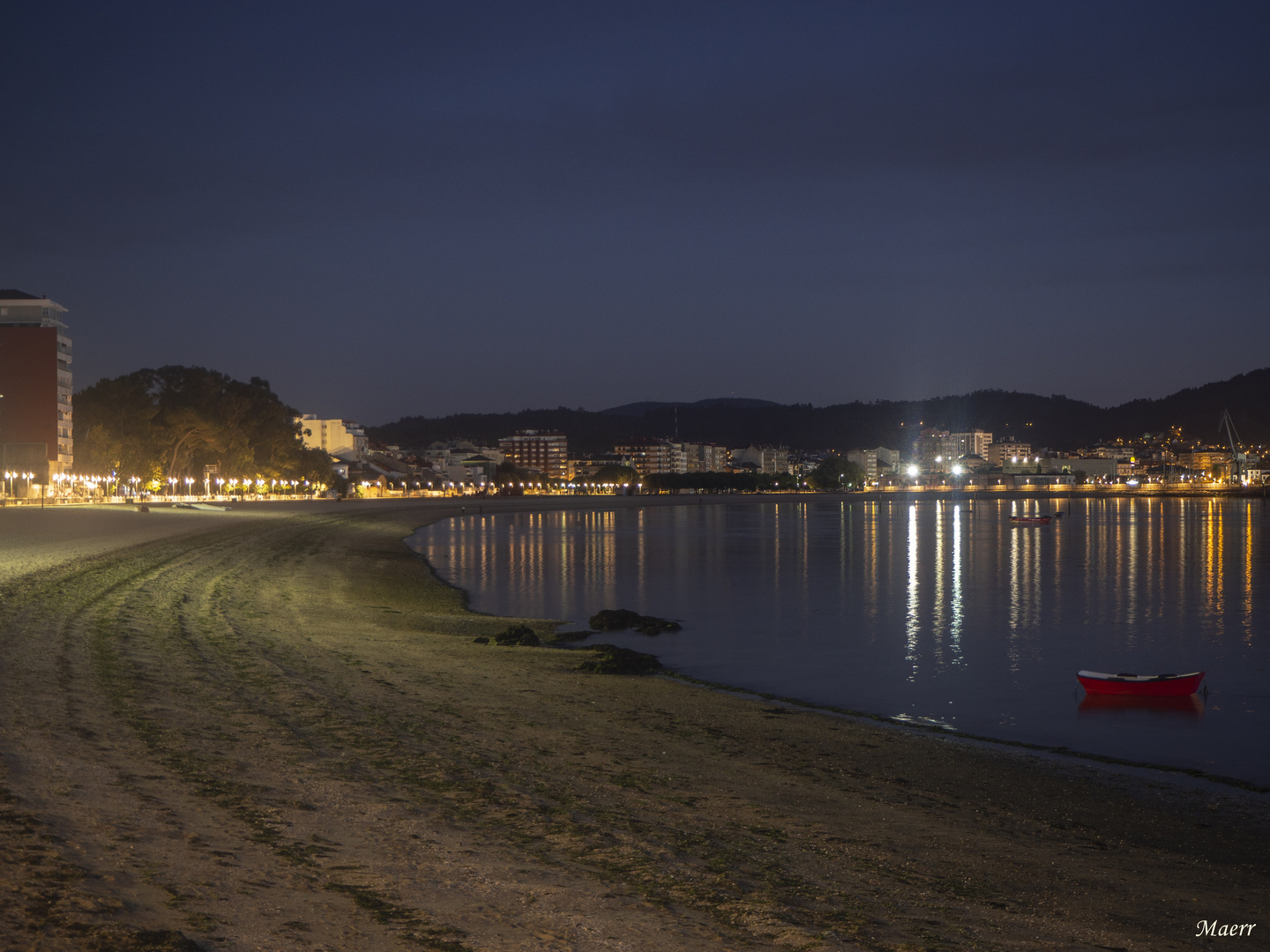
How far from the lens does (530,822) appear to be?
5871 mm

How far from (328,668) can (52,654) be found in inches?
101

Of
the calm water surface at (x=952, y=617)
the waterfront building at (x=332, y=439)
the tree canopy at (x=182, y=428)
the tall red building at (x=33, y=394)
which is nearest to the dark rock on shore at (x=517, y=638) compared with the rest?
the calm water surface at (x=952, y=617)

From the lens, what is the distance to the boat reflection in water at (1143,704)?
1184cm

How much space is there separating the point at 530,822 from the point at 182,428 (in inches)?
3026

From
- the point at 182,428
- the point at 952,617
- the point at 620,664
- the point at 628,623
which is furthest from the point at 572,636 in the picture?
the point at 182,428

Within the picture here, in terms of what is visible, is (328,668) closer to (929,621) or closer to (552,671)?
(552,671)

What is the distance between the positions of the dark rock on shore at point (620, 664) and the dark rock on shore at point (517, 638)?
160cm

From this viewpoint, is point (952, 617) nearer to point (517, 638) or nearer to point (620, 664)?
point (517, 638)

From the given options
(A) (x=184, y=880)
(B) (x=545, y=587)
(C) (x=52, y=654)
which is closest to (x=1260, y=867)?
(A) (x=184, y=880)

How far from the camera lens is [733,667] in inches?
581

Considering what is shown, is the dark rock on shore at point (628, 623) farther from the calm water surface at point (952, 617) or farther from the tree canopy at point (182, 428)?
the tree canopy at point (182, 428)

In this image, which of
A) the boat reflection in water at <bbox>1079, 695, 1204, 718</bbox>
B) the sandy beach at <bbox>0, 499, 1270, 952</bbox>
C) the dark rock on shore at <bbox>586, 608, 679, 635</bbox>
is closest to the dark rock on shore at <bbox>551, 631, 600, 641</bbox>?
the dark rock on shore at <bbox>586, 608, 679, 635</bbox>

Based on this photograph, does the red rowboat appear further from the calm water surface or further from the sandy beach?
the sandy beach

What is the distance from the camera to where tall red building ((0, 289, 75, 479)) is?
271 ft
